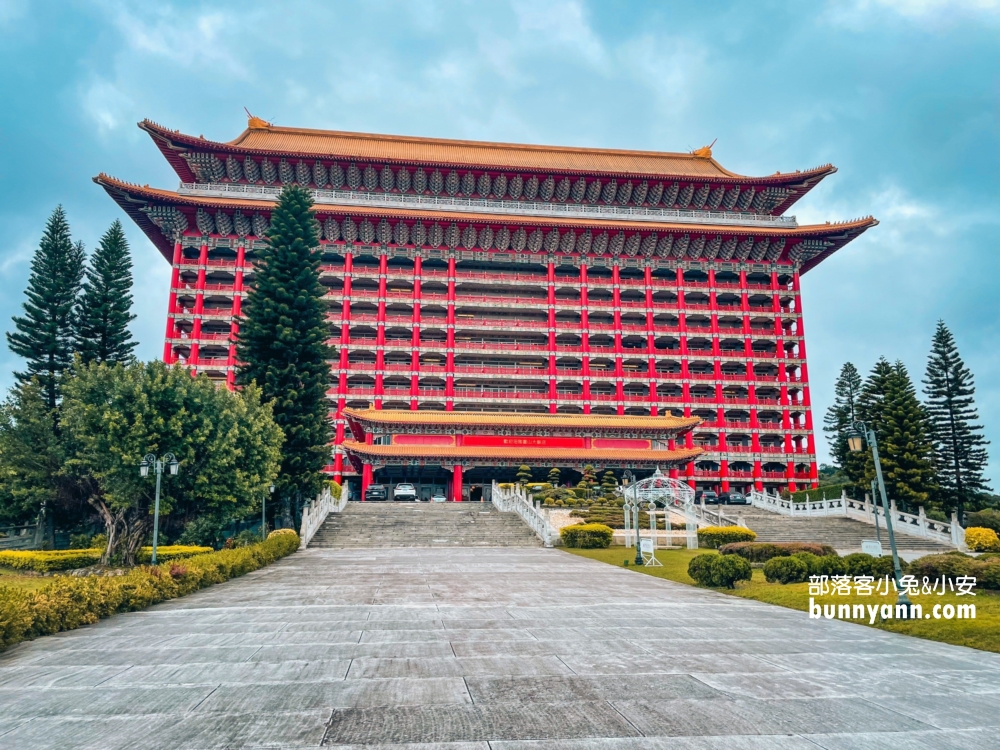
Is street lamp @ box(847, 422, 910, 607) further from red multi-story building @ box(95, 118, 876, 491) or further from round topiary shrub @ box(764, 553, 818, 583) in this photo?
red multi-story building @ box(95, 118, 876, 491)

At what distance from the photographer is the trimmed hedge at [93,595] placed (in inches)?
360

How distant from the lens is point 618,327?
5525 cm

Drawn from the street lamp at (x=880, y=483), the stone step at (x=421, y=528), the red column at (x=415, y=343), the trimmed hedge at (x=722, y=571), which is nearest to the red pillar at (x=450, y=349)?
the red column at (x=415, y=343)

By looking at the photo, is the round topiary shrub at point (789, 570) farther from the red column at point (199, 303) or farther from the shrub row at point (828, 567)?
the red column at point (199, 303)

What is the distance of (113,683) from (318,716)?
9.38ft

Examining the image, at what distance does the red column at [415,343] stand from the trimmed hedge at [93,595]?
113ft

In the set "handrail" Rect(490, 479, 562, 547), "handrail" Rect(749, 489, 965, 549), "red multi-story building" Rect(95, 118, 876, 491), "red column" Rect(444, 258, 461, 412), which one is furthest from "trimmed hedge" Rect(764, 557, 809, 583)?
"red column" Rect(444, 258, 461, 412)

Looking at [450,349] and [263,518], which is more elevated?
[450,349]

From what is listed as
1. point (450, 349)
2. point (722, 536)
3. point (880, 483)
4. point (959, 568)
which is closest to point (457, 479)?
point (450, 349)

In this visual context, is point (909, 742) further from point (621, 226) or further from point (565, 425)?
point (621, 226)

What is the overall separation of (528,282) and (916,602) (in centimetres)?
4585

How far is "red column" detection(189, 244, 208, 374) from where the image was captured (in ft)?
165

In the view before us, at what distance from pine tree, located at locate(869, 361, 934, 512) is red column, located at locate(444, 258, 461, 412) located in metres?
31.0

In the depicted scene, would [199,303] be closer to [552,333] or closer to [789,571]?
[552,333]
